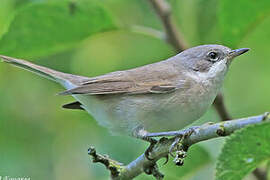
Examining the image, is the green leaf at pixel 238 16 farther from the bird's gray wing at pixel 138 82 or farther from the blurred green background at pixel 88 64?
the bird's gray wing at pixel 138 82

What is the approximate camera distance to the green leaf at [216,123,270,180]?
1575 mm

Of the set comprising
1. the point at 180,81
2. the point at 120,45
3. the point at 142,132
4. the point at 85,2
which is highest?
the point at 120,45

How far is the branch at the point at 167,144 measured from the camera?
1.79 m

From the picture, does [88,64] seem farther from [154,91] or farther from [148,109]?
[148,109]

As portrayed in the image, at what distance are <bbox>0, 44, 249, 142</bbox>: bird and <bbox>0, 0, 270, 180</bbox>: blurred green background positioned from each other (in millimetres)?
275

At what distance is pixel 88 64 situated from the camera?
5605 mm

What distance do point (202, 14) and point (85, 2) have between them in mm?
1512

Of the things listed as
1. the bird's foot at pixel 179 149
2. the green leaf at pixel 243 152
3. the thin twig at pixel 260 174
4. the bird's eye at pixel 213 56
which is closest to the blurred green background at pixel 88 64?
the bird's eye at pixel 213 56

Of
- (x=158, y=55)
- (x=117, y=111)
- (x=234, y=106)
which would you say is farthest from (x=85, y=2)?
(x=234, y=106)

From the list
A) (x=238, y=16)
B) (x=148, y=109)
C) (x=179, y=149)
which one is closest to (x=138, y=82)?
(x=148, y=109)

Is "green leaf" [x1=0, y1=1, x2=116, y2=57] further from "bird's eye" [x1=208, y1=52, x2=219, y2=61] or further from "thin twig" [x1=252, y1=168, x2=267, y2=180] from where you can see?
"thin twig" [x1=252, y1=168, x2=267, y2=180]

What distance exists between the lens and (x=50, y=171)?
4.90 m

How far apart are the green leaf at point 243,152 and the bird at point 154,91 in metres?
1.58

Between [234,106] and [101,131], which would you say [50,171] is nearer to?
[101,131]
